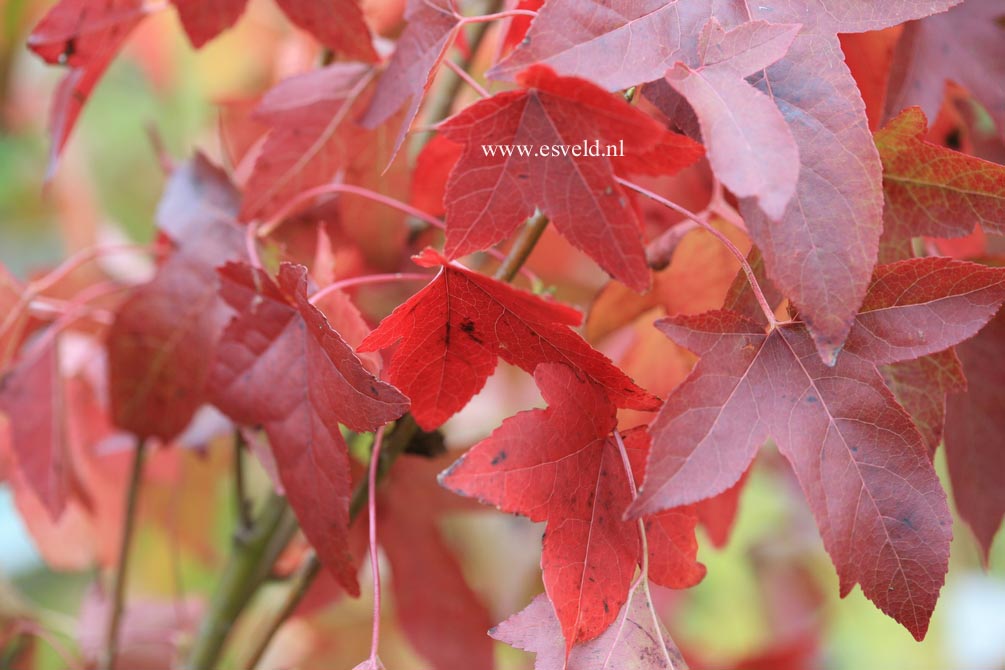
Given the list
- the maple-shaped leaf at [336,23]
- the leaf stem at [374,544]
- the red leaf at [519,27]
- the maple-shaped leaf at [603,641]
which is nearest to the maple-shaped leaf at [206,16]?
the maple-shaped leaf at [336,23]

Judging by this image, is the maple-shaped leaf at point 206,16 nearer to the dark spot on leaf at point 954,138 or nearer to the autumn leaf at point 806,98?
the autumn leaf at point 806,98

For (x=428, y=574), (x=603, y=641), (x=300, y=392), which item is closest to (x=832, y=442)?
(x=603, y=641)

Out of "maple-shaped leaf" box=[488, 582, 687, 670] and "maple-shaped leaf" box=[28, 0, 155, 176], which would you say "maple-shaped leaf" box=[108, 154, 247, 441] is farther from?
"maple-shaped leaf" box=[488, 582, 687, 670]

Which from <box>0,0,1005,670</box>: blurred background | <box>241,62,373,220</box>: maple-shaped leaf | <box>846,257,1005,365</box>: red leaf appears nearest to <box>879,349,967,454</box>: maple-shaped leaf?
<box>846,257,1005,365</box>: red leaf

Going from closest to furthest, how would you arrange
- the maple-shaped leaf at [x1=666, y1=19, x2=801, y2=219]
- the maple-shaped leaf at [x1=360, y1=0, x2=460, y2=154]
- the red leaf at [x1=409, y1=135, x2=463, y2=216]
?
the maple-shaped leaf at [x1=666, y1=19, x2=801, y2=219]
the maple-shaped leaf at [x1=360, y1=0, x2=460, y2=154]
the red leaf at [x1=409, y1=135, x2=463, y2=216]

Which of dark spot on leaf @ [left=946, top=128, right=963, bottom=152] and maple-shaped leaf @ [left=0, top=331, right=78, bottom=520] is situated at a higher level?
dark spot on leaf @ [left=946, top=128, right=963, bottom=152]

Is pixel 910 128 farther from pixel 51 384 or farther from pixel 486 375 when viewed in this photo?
pixel 51 384

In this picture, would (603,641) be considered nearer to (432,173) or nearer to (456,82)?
(432,173)

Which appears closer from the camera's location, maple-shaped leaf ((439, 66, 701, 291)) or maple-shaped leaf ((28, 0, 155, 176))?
maple-shaped leaf ((439, 66, 701, 291))
